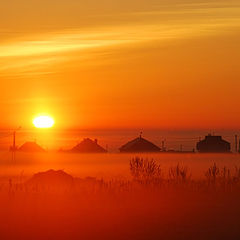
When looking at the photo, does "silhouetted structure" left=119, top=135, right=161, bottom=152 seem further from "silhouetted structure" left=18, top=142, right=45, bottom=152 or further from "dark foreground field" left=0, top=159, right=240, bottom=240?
"dark foreground field" left=0, top=159, right=240, bottom=240

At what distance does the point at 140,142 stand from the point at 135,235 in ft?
204

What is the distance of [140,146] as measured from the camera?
78.6 m

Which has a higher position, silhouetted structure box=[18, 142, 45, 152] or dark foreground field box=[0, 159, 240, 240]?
silhouetted structure box=[18, 142, 45, 152]

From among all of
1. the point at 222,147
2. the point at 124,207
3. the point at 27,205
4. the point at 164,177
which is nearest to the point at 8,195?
the point at 27,205

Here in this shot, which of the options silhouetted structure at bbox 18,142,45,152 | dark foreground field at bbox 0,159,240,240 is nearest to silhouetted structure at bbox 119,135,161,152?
silhouetted structure at bbox 18,142,45,152

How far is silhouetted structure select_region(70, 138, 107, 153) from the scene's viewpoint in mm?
81213

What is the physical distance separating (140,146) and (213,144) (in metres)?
8.23

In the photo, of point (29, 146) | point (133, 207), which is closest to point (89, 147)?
point (29, 146)

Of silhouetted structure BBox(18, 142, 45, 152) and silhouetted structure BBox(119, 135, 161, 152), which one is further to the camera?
silhouetted structure BBox(18, 142, 45, 152)

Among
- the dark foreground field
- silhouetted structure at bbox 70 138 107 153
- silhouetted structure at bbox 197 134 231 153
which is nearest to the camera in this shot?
the dark foreground field

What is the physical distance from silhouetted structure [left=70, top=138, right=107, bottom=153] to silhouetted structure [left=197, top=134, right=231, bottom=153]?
39.6 feet

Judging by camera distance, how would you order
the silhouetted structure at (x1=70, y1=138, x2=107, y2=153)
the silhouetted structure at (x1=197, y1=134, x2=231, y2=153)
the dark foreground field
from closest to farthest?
the dark foreground field < the silhouetted structure at (x1=197, y1=134, x2=231, y2=153) < the silhouetted structure at (x1=70, y1=138, x2=107, y2=153)

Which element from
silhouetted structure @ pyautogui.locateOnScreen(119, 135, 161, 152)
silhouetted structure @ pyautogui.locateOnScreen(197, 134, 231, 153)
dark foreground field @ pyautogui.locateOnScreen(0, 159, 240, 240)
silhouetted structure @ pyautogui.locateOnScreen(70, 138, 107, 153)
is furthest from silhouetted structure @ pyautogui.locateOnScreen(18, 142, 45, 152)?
dark foreground field @ pyautogui.locateOnScreen(0, 159, 240, 240)

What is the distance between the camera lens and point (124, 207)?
2206 cm
